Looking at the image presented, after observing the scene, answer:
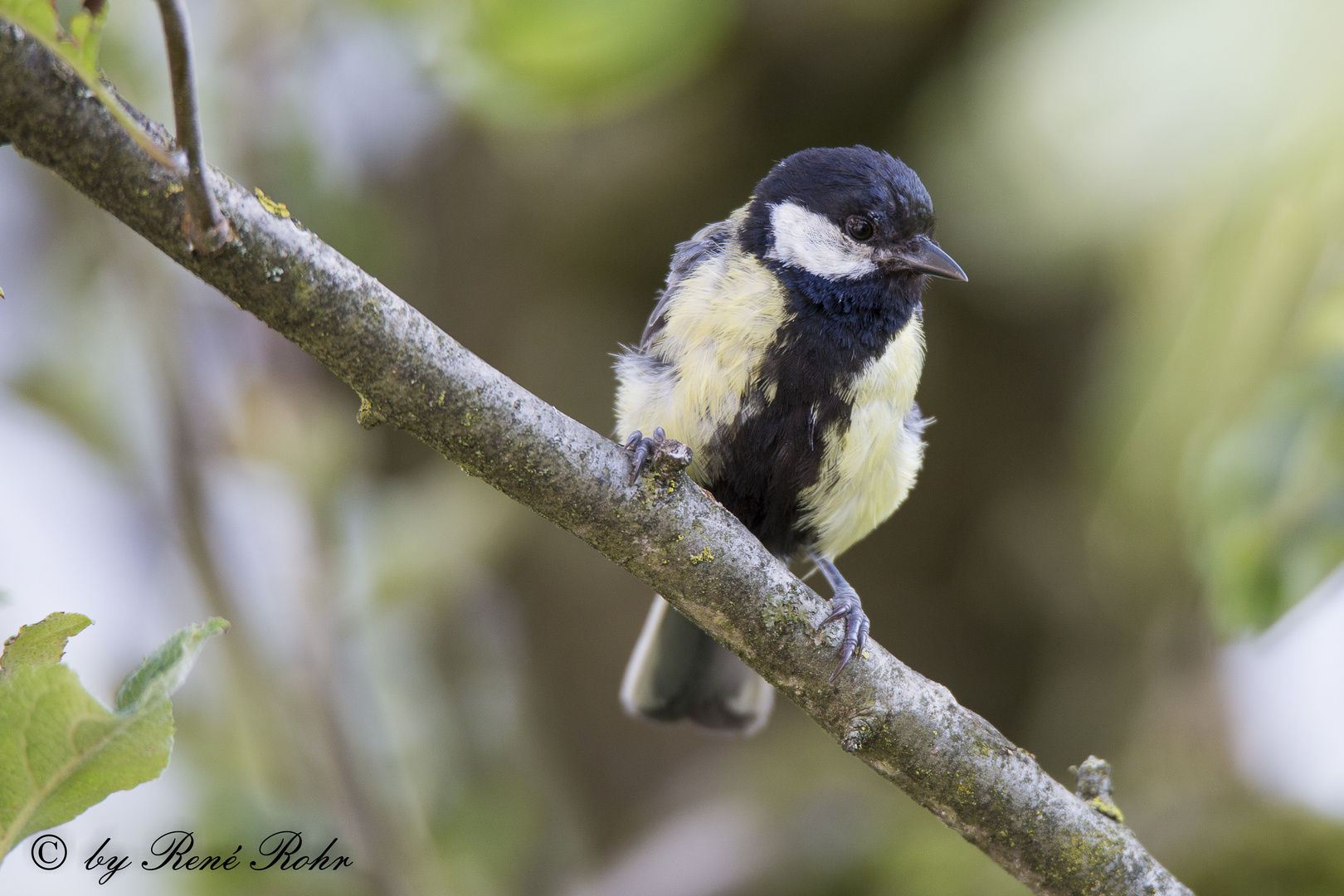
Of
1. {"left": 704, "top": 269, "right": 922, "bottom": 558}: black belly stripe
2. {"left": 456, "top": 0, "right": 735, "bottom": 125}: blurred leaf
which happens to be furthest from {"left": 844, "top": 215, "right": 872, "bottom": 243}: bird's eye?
{"left": 456, "top": 0, "right": 735, "bottom": 125}: blurred leaf

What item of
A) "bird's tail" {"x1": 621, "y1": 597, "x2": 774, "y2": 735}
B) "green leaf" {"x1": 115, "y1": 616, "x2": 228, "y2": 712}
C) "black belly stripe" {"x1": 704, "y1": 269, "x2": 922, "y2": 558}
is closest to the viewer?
"green leaf" {"x1": 115, "y1": 616, "x2": 228, "y2": 712}

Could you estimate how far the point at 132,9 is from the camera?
2.43 meters

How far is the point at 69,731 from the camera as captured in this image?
857 mm

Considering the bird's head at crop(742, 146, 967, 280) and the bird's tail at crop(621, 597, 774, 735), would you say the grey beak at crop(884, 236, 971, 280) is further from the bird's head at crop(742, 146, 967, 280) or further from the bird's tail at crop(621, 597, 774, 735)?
the bird's tail at crop(621, 597, 774, 735)

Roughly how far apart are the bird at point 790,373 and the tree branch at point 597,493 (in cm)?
34

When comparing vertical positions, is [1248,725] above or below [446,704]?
above

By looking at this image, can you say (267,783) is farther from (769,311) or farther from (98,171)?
(98,171)

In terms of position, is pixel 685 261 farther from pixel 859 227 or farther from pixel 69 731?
pixel 69 731

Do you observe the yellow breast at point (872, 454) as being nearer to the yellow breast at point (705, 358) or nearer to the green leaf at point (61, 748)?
the yellow breast at point (705, 358)

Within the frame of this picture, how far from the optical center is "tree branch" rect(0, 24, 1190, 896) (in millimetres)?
899

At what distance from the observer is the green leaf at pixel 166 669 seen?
84cm

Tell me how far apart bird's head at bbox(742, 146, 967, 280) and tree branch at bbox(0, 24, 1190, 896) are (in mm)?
851

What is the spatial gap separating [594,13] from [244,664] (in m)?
1.57

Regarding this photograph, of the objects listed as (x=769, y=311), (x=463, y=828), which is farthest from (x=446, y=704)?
(x=769, y=311)
